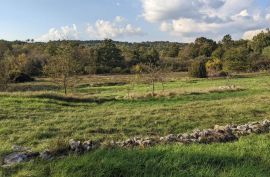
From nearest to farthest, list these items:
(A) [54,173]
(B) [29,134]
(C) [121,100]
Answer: (A) [54,173], (B) [29,134], (C) [121,100]

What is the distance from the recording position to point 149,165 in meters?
6.70

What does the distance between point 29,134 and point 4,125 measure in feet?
7.66

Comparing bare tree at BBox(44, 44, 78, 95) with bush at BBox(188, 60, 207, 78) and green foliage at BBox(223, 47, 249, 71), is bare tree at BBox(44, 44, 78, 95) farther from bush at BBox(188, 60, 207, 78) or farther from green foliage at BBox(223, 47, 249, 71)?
green foliage at BBox(223, 47, 249, 71)

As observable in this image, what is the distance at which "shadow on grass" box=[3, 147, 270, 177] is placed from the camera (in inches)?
249

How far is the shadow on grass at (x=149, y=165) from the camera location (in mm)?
6324

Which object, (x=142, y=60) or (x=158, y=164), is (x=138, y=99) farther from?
(x=142, y=60)

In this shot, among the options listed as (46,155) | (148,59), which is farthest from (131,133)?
(148,59)

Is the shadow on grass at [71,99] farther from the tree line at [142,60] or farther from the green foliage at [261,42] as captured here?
the green foliage at [261,42]

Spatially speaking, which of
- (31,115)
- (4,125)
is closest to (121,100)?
(31,115)

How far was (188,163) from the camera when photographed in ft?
22.8

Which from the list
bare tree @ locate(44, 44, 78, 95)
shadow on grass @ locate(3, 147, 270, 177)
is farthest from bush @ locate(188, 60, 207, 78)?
shadow on grass @ locate(3, 147, 270, 177)

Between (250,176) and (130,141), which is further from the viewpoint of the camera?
(130,141)

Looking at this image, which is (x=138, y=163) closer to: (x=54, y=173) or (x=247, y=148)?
(x=54, y=173)

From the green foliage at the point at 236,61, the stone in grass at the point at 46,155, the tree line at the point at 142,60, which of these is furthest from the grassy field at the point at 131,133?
the green foliage at the point at 236,61
